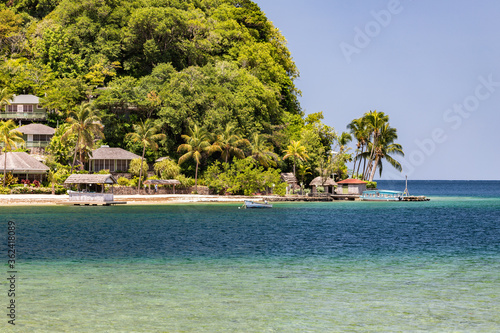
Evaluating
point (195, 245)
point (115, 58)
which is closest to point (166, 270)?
point (195, 245)

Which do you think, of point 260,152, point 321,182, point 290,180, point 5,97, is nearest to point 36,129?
point 5,97

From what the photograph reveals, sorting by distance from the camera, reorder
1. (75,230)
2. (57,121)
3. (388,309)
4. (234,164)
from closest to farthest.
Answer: (388,309), (75,230), (234,164), (57,121)

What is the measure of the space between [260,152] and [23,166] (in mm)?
30792

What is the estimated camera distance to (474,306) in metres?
16.8

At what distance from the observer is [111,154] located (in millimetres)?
73188

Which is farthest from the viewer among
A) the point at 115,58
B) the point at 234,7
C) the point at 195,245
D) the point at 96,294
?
the point at 234,7

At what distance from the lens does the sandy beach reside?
6000 centimetres

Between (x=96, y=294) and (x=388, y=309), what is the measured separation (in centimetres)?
921

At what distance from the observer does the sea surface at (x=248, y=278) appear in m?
15.0

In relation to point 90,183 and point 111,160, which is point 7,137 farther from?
point 111,160

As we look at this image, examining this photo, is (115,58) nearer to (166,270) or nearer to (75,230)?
(75,230)

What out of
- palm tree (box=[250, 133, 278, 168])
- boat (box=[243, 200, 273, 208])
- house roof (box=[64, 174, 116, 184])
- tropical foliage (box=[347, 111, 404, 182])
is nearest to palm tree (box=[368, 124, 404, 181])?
tropical foliage (box=[347, 111, 404, 182])

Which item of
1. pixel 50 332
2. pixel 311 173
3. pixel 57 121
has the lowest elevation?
pixel 50 332

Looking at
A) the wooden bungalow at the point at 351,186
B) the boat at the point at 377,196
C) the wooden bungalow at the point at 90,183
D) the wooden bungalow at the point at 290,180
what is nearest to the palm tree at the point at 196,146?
the wooden bungalow at the point at 90,183
